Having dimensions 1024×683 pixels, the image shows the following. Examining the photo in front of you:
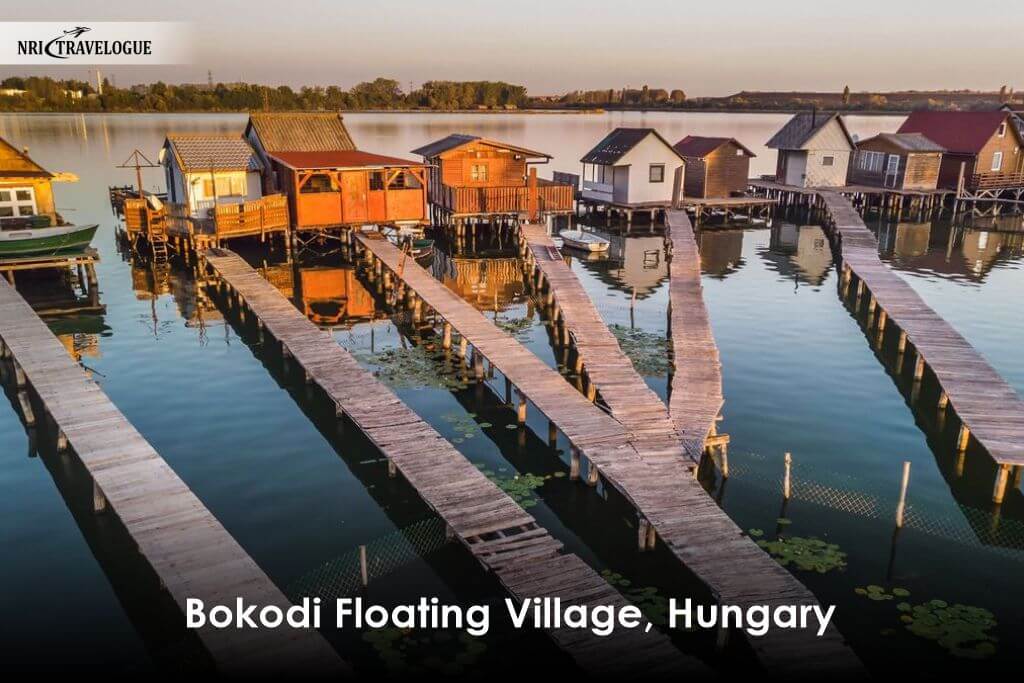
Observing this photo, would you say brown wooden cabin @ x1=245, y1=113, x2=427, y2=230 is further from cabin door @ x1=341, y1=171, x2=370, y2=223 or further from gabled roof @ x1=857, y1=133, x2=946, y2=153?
gabled roof @ x1=857, y1=133, x2=946, y2=153

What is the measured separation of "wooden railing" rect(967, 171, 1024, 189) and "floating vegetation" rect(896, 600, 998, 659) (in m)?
64.7

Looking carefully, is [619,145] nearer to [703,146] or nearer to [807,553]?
[703,146]

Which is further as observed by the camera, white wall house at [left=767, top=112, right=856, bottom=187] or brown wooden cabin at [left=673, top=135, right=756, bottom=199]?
white wall house at [left=767, top=112, right=856, bottom=187]

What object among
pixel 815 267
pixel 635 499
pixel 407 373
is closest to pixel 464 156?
pixel 815 267

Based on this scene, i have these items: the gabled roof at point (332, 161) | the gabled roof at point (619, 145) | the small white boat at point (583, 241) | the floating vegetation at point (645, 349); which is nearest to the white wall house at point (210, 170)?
the gabled roof at point (332, 161)

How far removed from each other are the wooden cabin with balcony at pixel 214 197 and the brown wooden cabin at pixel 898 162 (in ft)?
166

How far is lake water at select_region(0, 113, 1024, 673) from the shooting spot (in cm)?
1402

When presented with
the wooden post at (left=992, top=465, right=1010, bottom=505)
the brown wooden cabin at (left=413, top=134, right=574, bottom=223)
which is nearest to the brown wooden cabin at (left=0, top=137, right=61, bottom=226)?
the brown wooden cabin at (left=413, top=134, right=574, bottom=223)

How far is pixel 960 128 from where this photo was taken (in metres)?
70.2

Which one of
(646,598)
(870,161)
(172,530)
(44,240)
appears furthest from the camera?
(870,161)

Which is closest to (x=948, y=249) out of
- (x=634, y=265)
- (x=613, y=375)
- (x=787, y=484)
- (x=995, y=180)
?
(x=995, y=180)

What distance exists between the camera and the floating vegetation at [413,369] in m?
26.0

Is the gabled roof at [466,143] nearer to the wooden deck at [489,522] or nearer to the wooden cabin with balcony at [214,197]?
the wooden cabin with balcony at [214,197]

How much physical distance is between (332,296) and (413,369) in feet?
39.8
